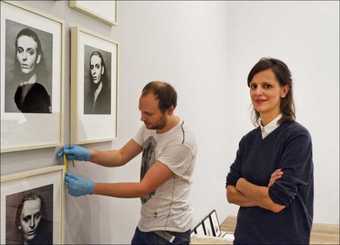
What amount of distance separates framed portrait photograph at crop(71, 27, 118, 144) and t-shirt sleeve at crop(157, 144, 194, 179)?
1.10 feet

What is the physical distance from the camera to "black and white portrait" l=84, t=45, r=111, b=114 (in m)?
1.69

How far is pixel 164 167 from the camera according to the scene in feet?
5.31

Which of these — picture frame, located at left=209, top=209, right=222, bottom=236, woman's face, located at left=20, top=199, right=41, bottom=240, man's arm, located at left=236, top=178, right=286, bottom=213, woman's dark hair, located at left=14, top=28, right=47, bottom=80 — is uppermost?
woman's dark hair, located at left=14, top=28, right=47, bottom=80

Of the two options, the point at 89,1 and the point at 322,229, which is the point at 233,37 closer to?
the point at 322,229

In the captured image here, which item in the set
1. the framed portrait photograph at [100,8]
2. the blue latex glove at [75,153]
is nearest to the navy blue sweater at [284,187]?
the blue latex glove at [75,153]

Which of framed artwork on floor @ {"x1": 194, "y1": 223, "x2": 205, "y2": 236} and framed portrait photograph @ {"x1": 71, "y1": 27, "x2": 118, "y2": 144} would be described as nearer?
framed portrait photograph @ {"x1": 71, "y1": 27, "x2": 118, "y2": 144}

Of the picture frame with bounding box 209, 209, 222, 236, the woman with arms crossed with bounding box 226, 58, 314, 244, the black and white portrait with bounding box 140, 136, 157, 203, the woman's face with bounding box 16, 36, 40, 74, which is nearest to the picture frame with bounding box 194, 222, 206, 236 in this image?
the picture frame with bounding box 209, 209, 222, 236

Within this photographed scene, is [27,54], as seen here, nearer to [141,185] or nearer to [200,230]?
[141,185]

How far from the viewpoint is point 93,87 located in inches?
68.5

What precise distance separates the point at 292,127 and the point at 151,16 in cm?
125

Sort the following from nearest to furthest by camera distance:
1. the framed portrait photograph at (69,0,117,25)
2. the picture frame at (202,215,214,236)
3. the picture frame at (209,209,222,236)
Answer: the framed portrait photograph at (69,0,117,25), the picture frame at (202,215,214,236), the picture frame at (209,209,222,236)

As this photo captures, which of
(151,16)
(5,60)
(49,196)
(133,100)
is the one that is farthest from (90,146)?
(151,16)

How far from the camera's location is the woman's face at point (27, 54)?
51.7 inches

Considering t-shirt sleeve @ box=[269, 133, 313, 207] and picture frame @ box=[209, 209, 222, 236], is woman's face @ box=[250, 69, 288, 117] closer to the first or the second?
t-shirt sleeve @ box=[269, 133, 313, 207]
